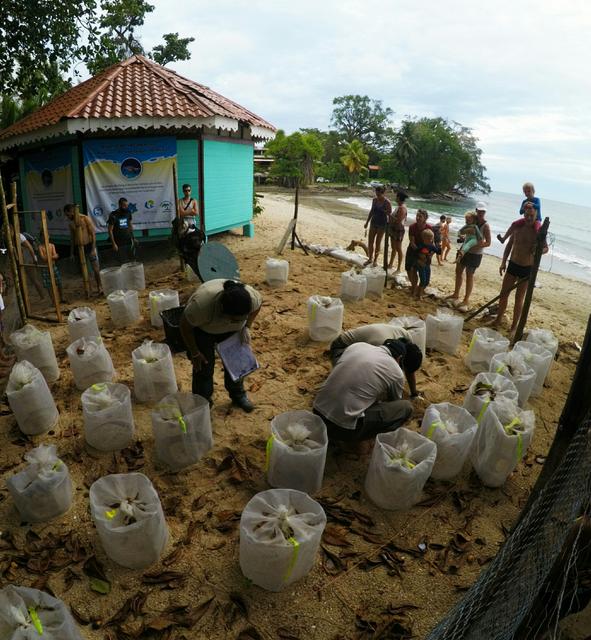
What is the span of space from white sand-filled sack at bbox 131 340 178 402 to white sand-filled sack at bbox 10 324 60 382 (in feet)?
3.51

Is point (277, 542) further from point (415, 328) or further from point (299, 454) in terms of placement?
point (415, 328)

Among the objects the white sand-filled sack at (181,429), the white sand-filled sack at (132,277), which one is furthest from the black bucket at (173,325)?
the white sand-filled sack at (132,277)

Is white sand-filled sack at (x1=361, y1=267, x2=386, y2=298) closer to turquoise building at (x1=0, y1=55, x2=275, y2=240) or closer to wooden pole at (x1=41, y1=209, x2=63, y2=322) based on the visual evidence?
turquoise building at (x1=0, y1=55, x2=275, y2=240)

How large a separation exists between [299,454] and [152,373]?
1.90 meters

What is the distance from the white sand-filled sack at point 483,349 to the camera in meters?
4.98

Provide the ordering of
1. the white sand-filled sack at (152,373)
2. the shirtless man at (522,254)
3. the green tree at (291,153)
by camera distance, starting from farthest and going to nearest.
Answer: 1. the green tree at (291,153)
2. the shirtless man at (522,254)
3. the white sand-filled sack at (152,373)

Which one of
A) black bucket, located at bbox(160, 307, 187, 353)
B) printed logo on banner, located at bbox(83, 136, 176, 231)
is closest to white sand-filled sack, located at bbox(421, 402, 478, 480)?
black bucket, located at bbox(160, 307, 187, 353)

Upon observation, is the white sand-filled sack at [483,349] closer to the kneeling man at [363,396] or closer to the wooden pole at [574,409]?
the kneeling man at [363,396]

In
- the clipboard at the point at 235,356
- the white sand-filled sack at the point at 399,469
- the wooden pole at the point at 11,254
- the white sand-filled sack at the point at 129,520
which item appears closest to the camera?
the white sand-filled sack at the point at 129,520

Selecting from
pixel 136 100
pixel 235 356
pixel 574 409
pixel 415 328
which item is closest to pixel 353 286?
pixel 415 328

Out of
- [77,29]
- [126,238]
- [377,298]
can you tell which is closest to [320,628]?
[377,298]

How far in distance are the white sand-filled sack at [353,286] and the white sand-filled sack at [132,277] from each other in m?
3.49

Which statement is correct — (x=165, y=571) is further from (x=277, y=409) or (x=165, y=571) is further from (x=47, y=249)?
(x=47, y=249)

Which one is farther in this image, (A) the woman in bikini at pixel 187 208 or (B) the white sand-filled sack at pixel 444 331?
(A) the woman in bikini at pixel 187 208
